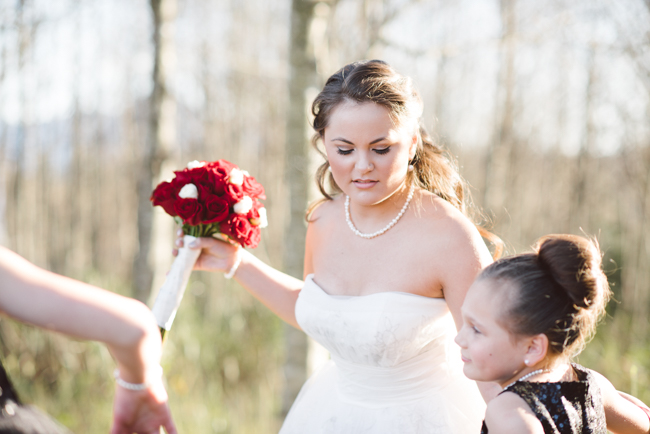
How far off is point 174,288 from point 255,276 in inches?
16.1

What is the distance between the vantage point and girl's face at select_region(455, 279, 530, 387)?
4.36 feet

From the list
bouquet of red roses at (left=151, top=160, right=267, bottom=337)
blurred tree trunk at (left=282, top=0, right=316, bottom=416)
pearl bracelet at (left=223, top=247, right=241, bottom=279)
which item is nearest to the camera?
bouquet of red roses at (left=151, top=160, right=267, bottom=337)

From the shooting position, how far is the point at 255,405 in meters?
4.53

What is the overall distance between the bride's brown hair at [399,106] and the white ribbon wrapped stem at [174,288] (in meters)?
0.71

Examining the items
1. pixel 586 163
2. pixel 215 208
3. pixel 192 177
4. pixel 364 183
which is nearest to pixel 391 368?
pixel 364 183

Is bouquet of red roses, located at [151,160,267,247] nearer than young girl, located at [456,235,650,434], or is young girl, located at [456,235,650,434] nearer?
young girl, located at [456,235,650,434]

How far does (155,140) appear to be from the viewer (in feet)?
10.6

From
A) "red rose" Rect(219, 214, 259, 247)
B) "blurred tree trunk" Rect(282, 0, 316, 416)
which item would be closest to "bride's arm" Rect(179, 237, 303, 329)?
"red rose" Rect(219, 214, 259, 247)

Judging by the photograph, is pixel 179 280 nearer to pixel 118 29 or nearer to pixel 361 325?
pixel 361 325

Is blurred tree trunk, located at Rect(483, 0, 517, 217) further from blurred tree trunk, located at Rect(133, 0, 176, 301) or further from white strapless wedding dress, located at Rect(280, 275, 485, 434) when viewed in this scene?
white strapless wedding dress, located at Rect(280, 275, 485, 434)

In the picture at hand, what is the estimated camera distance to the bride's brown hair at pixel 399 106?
1.79 m

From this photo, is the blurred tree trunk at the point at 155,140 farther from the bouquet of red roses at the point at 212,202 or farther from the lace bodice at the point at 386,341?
the lace bodice at the point at 386,341

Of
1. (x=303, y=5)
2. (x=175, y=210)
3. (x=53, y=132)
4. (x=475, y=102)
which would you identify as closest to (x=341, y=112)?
(x=175, y=210)

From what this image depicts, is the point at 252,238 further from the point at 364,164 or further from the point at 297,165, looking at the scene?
the point at 297,165
